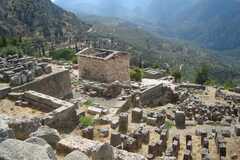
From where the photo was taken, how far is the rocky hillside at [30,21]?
97.4 meters

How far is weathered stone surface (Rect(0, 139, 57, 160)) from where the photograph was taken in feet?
19.5

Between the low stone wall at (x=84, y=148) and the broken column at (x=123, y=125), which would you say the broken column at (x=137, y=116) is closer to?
the broken column at (x=123, y=125)

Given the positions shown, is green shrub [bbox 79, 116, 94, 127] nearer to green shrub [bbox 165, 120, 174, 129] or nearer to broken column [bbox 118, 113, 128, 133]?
broken column [bbox 118, 113, 128, 133]

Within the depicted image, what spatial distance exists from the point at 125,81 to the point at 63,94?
8225 millimetres

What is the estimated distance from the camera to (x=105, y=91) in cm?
2611

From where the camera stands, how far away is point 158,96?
30.4 metres

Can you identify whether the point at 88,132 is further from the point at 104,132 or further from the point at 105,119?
the point at 105,119

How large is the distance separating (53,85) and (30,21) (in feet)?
307

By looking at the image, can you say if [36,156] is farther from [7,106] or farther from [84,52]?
[84,52]

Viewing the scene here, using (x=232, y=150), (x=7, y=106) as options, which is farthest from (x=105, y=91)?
(x=232, y=150)

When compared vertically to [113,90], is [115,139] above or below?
above

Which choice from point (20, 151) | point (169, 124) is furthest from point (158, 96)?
point (20, 151)

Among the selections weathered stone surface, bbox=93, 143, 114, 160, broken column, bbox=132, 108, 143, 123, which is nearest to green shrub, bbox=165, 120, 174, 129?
broken column, bbox=132, 108, 143, 123

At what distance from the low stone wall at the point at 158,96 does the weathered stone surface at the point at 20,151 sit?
21240 mm
